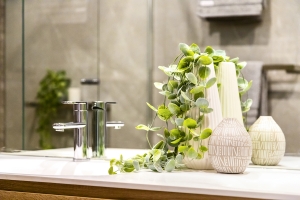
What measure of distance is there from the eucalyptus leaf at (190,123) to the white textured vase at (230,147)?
0.06 metres

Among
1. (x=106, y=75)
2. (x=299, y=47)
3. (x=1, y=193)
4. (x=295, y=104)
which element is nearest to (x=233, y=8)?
(x=299, y=47)

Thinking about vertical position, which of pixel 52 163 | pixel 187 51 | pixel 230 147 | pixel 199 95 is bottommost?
pixel 52 163

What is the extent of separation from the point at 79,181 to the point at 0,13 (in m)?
1.35

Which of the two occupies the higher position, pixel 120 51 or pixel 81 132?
pixel 120 51

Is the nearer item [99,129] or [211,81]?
[211,81]

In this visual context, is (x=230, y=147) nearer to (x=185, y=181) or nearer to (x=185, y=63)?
(x=185, y=181)

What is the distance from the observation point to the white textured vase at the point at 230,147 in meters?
0.89

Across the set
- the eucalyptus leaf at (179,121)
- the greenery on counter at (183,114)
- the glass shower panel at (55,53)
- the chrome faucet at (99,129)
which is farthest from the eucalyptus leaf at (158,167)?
the glass shower panel at (55,53)

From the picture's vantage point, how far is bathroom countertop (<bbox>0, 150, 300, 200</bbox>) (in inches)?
28.3

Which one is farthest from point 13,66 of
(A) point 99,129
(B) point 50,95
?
(A) point 99,129

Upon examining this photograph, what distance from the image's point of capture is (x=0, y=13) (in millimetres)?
1944

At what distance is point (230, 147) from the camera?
0.89 meters

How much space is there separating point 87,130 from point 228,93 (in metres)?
0.41

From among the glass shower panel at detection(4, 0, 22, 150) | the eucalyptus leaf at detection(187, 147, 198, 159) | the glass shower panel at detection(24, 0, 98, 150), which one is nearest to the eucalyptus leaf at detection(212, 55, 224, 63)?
the eucalyptus leaf at detection(187, 147, 198, 159)
